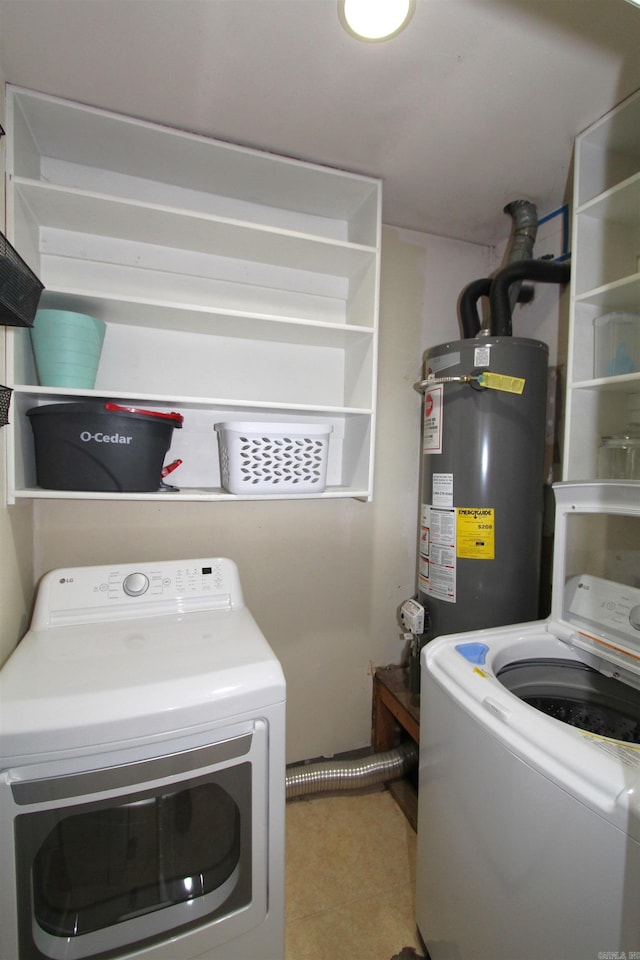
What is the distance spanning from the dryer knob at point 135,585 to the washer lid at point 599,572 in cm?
125

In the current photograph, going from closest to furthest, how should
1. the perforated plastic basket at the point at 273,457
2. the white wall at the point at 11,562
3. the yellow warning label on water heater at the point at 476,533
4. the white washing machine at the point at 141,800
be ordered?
the white washing machine at the point at 141,800 < the white wall at the point at 11,562 < the perforated plastic basket at the point at 273,457 < the yellow warning label on water heater at the point at 476,533

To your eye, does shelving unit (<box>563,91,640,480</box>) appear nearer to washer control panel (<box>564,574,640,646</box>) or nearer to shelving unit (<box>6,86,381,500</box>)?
washer control panel (<box>564,574,640,646</box>)

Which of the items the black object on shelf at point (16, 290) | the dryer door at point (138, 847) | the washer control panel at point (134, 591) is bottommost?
the dryer door at point (138, 847)

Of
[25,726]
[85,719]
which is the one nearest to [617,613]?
[85,719]

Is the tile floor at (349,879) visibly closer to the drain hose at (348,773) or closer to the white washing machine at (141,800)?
the drain hose at (348,773)

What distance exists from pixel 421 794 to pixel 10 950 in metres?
0.95

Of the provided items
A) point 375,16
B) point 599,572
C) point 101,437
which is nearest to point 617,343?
point 599,572

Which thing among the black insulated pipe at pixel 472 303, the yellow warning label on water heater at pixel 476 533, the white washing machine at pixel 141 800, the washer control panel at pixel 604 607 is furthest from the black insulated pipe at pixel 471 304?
the white washing machine at pixel 141 800

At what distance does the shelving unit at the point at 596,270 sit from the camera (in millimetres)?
1210

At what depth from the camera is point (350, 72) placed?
1017mm

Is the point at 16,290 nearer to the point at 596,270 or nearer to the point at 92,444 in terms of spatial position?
the point at 92,444

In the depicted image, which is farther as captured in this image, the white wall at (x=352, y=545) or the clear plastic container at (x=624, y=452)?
the white wall at (x=352, y=545)

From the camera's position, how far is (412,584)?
1.86 meters

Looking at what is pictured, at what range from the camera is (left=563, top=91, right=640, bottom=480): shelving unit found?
1.21 metres
